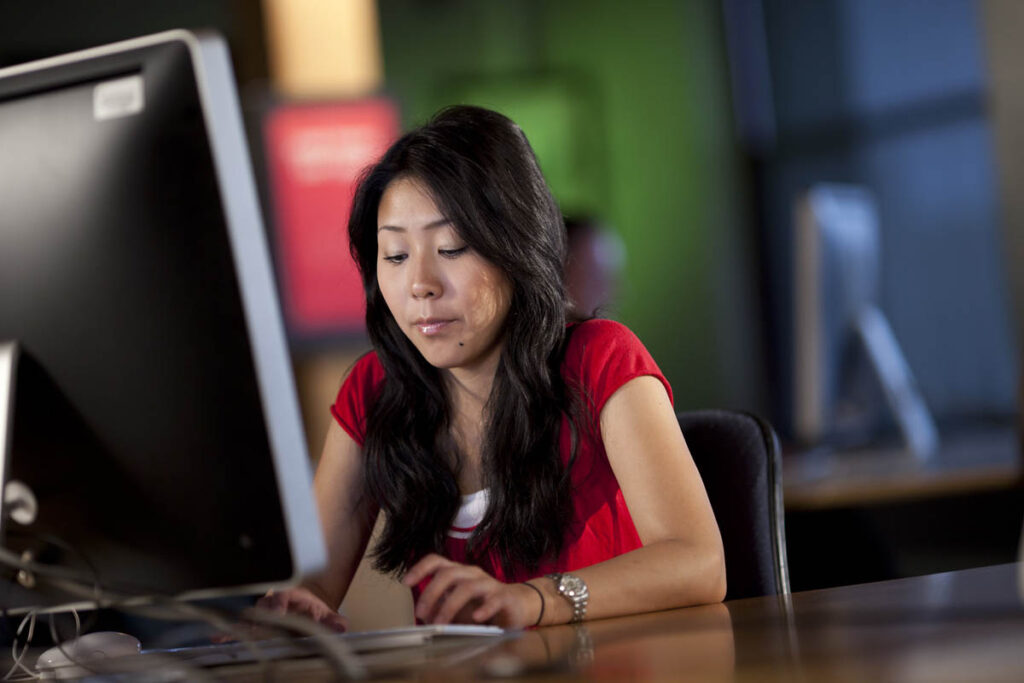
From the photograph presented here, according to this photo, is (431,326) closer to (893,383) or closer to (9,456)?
(9,456)

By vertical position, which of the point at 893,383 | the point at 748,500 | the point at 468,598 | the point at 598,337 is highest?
the point at 598,337

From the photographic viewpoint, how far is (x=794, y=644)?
2.85 ft

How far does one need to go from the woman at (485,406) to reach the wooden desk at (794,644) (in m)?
0.23

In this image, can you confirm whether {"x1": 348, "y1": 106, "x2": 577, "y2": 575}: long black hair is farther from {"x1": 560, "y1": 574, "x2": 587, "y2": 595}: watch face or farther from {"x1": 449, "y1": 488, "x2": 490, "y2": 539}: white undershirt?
{"x1": 560, "y1": 574, "x2": 587, "y2": 595}: watch face

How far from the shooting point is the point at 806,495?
2.47 metres

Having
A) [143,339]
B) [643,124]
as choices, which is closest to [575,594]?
[143,339]

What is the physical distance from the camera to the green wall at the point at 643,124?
5543mm

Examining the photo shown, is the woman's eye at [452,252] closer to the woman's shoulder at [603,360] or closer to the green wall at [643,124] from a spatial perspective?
the woman's shoulder at [603,360]

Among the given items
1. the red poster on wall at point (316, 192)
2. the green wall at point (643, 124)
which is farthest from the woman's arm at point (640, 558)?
the green wall at point (643, 124)

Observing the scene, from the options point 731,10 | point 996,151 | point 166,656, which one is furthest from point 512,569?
point 731,10

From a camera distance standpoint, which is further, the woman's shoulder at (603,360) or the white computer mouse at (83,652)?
the woman's shoulder at (603,360)

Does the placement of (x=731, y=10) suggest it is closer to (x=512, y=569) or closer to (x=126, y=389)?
(x=512, y=569)

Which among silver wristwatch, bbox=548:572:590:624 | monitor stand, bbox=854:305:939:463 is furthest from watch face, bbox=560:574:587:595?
monitor stand, bbox=854:305:939:463

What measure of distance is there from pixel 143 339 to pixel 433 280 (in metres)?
0.56
